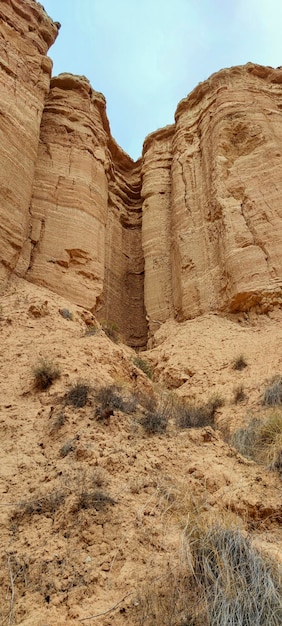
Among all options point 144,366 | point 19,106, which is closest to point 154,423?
point 144,366


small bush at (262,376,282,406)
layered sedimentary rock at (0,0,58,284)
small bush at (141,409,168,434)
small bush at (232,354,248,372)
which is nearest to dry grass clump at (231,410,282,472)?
small bush at (141,409,168,434)

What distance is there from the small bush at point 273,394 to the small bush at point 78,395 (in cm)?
362

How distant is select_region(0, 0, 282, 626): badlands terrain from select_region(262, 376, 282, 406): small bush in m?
0.04

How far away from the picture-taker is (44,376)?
233 inches

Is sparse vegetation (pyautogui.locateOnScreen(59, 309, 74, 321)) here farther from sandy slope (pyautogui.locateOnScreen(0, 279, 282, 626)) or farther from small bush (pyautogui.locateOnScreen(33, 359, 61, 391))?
small bush (pyautogui.locateOnScreen(33, 359, 61, 391))

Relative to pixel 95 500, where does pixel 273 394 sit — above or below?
above

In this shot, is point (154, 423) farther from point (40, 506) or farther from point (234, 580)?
point (234, 580)

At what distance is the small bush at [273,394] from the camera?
7.60 m

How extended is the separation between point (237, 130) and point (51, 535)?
50.5ft

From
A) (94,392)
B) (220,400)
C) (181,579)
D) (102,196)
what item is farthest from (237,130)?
(181,579)

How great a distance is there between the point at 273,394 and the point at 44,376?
4142 millimetres

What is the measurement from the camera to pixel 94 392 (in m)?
5.57

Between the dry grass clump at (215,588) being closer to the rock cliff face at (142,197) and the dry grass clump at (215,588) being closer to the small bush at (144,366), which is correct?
the small bush at (144,366)

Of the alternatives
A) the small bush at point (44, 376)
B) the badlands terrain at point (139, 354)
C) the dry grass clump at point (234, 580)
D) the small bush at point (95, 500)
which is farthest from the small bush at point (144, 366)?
the dry grass clump at point (234, 580)
